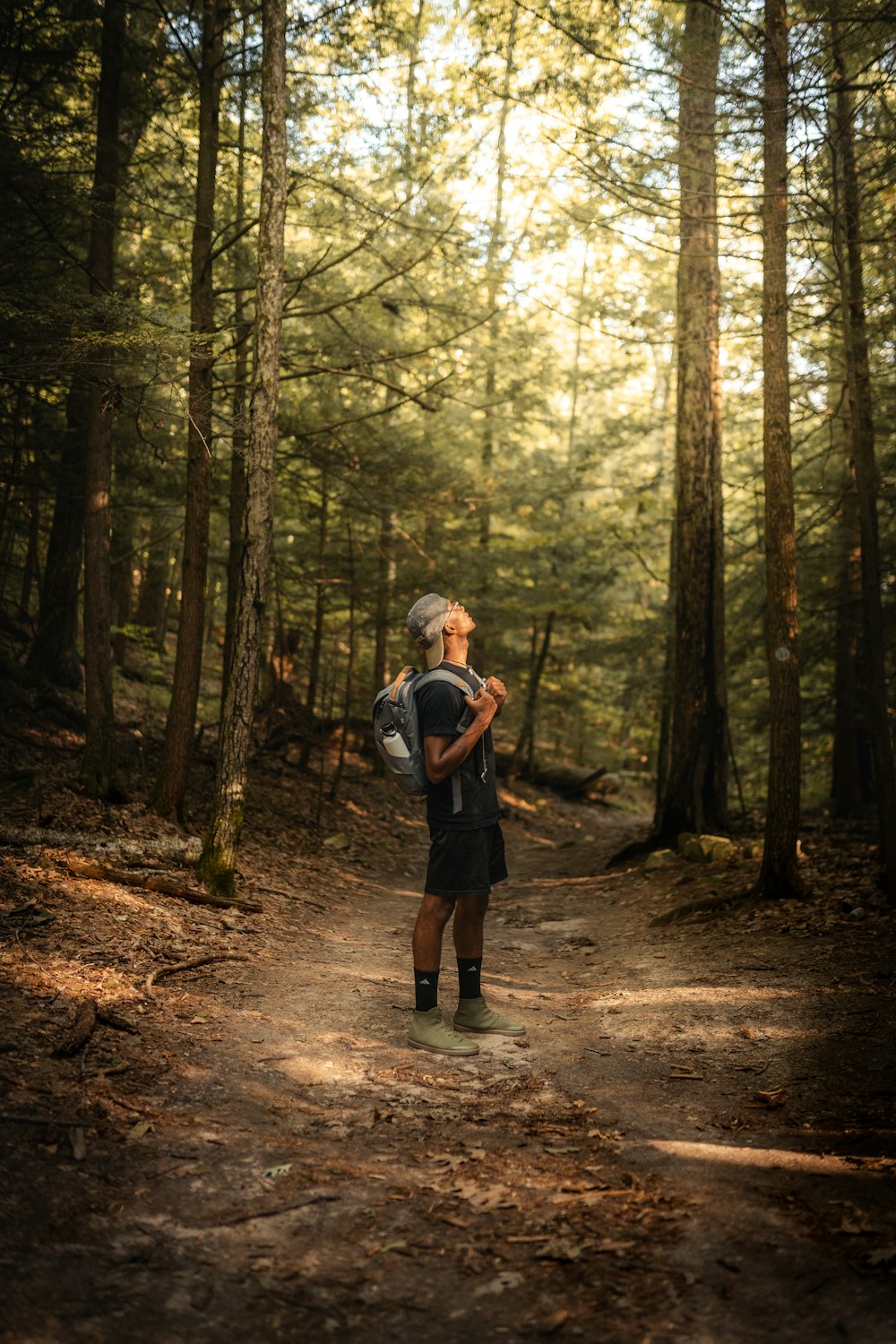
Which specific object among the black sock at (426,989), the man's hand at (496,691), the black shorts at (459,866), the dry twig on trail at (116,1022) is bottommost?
the dry twig on trail at (116,1022)

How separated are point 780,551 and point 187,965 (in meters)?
6.01

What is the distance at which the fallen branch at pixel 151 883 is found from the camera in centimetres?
696

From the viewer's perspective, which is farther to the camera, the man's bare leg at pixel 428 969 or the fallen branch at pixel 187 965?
the fallen branch at pixel 187 965

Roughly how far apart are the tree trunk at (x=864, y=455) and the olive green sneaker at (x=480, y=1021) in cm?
422

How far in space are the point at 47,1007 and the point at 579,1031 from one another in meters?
2.98

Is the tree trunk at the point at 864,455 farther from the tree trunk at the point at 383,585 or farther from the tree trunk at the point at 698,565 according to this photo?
the tree trunk at the point at 383,585

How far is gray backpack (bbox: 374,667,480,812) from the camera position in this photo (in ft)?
15.9

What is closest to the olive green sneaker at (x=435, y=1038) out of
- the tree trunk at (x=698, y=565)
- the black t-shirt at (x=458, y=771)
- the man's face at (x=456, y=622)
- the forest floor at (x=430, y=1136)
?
the forest floor at (x=430, y=1136)

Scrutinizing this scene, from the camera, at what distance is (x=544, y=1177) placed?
330 centimetres

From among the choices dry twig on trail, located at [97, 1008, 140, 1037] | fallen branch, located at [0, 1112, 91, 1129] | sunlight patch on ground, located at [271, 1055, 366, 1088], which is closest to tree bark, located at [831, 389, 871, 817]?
sunlight patch on ground, located at [271, 1055, 366, 1088]

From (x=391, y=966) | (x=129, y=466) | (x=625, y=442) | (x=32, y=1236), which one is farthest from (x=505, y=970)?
(x=625, y=442)

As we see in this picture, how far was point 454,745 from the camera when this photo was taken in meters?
4.74

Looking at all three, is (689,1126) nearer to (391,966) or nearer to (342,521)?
(391,966)

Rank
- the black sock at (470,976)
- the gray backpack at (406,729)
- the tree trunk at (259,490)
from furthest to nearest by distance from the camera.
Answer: the tree trunk at (259,490) → the black sock at (470,976) → the gray backpack at (406,729)
